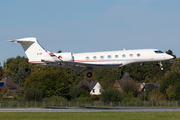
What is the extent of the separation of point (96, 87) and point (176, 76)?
107ft

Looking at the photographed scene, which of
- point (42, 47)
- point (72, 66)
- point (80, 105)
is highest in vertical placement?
point (42, 47)

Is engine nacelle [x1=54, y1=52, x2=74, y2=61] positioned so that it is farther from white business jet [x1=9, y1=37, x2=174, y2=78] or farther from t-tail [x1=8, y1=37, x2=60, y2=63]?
t-tail [x1=8, y1=37, x2=60, y2=63]

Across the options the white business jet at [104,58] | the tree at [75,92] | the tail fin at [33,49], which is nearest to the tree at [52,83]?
the tree at [75,92]

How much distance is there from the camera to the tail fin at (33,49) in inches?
1447

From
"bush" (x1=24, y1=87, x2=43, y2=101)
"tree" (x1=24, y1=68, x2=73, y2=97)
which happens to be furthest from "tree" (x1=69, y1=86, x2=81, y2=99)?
"bush" (x1=24, y1=87, x2=43, y2=101)

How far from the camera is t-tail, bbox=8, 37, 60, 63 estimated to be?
36.7 metres

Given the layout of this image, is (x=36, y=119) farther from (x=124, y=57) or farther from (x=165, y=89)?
(x=165, y=89)

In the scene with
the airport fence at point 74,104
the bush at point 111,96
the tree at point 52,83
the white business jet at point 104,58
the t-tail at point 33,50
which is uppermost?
the t-tail at point 33,50

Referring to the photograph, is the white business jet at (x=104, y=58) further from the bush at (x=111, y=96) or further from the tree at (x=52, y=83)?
the tree at (x=52, y=83)

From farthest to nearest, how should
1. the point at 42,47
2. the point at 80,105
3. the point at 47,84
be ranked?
the point at 47,84 < the point at 80,105 < the point at 42,47

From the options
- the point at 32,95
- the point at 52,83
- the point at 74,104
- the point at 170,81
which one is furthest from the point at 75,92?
the point at 170,81

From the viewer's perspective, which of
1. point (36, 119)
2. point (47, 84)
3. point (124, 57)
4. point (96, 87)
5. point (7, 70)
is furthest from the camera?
point (7, 70)

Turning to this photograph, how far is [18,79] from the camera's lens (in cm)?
11738

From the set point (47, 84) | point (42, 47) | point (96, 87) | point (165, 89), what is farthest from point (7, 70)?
point (42, 47)
